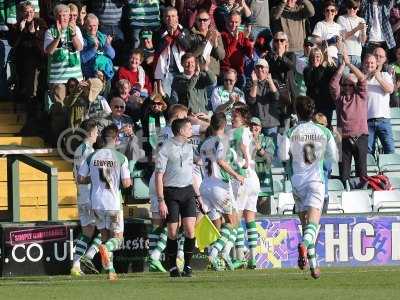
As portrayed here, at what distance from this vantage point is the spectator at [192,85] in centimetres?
2286

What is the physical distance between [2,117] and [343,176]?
532 centimetres

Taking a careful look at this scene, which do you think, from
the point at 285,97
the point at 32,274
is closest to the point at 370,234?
the point at 285,97

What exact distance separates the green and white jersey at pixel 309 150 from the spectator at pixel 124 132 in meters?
4.51

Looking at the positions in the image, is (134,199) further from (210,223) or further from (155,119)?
(210,223)

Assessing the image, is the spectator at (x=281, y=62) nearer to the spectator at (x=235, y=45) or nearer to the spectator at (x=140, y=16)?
the spectator at (x=235, y=45)

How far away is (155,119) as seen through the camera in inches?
882

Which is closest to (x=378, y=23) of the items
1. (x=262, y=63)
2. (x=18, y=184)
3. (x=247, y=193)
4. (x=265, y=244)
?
(x=262, y=63)

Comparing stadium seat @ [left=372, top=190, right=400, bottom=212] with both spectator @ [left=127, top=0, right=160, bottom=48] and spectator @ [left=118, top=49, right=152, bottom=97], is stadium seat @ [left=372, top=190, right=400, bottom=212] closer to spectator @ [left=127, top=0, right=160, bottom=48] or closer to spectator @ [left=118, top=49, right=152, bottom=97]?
spectator @ [left=118, top=49, right=152, bottom=97]

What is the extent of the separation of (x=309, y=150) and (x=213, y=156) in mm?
2105

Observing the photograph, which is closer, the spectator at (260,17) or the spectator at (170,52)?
the spectator at (170,52)

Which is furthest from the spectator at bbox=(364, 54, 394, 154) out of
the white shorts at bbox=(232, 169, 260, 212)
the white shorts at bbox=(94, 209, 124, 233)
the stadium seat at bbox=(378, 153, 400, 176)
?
the white shorts at bbox=(94, 209, 124, 233)

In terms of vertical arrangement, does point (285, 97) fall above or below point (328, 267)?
above

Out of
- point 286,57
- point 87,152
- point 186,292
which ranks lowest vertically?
point 186,292

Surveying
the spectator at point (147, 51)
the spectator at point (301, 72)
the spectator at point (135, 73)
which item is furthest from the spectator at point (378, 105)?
the spectator at point (135, 73)
